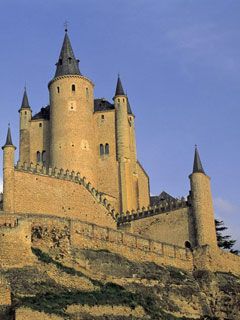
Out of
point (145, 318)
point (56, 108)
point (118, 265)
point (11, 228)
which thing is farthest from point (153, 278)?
point (56, 108)

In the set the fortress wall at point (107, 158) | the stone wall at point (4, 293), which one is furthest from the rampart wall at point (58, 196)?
the stone wall at point (4, 293)

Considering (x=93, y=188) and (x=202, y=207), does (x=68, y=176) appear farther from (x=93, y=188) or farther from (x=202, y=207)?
(x=202, y=207)

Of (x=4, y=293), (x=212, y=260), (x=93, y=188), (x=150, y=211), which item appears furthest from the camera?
(x=150, y=211)

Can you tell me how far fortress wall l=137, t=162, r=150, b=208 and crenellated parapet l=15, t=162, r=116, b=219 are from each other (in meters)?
4.67

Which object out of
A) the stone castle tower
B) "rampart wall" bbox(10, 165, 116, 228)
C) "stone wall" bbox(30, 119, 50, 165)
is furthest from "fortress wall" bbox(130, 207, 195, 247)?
"stone wall" bbox(30, 119, 50, 165)

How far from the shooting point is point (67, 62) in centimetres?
6675

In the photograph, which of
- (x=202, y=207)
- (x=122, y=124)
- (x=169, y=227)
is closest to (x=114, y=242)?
(x=202, y=207)

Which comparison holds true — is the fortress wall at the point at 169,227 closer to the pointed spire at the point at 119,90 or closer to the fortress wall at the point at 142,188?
the fortress wall at the point at 142,188

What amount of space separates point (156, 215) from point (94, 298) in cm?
1962

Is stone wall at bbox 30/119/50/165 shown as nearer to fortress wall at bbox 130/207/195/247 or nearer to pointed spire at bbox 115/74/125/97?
pointed spire at bbox 115/74/125/97

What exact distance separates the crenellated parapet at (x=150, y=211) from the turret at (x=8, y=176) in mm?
11693

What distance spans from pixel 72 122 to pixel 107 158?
4.51m

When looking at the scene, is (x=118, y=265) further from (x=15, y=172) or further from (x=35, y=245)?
(x=15, y=172)

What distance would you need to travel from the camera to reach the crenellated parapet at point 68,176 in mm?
54312
